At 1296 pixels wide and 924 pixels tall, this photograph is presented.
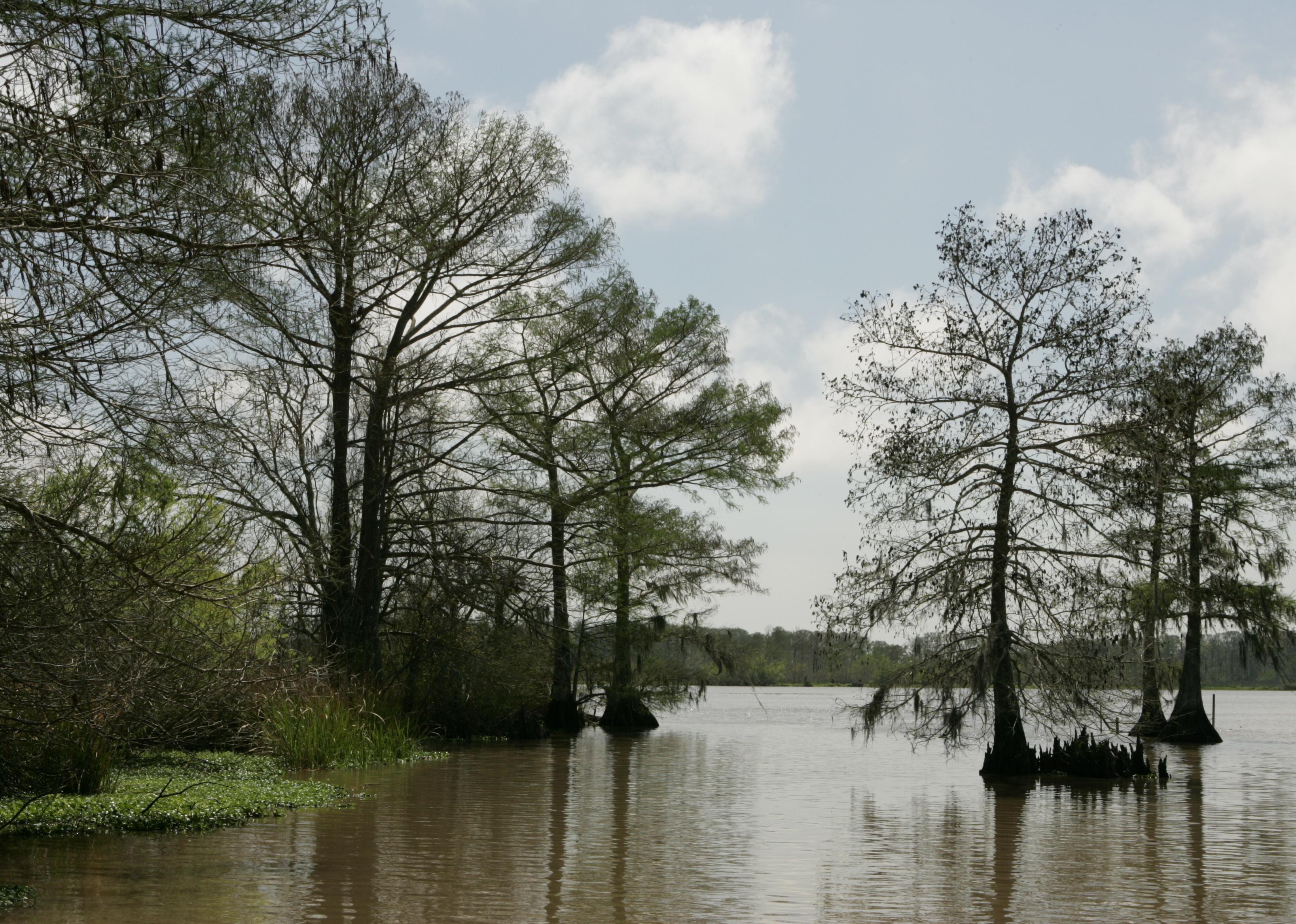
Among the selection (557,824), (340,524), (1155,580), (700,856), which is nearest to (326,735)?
(340,524)

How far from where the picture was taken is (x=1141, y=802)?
16.7 meters

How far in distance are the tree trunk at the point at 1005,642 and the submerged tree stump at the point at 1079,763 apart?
0.07ft

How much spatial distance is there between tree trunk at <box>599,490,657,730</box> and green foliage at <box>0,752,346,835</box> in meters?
14.2

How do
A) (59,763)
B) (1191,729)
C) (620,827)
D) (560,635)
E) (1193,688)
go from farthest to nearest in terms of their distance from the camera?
(1193,688) → (1191,729) → (560,635) → (620,827) → (59,763)

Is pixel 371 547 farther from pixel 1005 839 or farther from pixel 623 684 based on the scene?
pixel 1005 839

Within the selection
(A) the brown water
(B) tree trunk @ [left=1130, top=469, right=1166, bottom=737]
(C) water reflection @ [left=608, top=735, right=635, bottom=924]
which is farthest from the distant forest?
(C) water reflection @ [left=608, top=735, right=635, bottom=924]

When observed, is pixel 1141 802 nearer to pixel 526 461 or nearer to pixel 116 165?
pixel 526 461

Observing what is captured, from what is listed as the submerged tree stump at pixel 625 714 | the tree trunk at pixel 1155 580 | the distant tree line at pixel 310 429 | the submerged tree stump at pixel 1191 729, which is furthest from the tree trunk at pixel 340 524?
the submerged tree stump at pixel 1191 729

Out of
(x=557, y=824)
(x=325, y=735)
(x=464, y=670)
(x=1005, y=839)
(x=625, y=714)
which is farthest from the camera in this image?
(x=625, y=714)

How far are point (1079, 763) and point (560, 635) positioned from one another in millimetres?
11322

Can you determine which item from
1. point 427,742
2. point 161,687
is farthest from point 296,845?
point 427,742

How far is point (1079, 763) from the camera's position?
63.2ft

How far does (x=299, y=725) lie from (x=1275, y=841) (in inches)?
472

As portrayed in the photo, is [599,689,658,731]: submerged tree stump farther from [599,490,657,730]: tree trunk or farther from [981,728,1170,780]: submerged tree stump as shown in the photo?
[981,728,1170,780]: submerged tree stump
